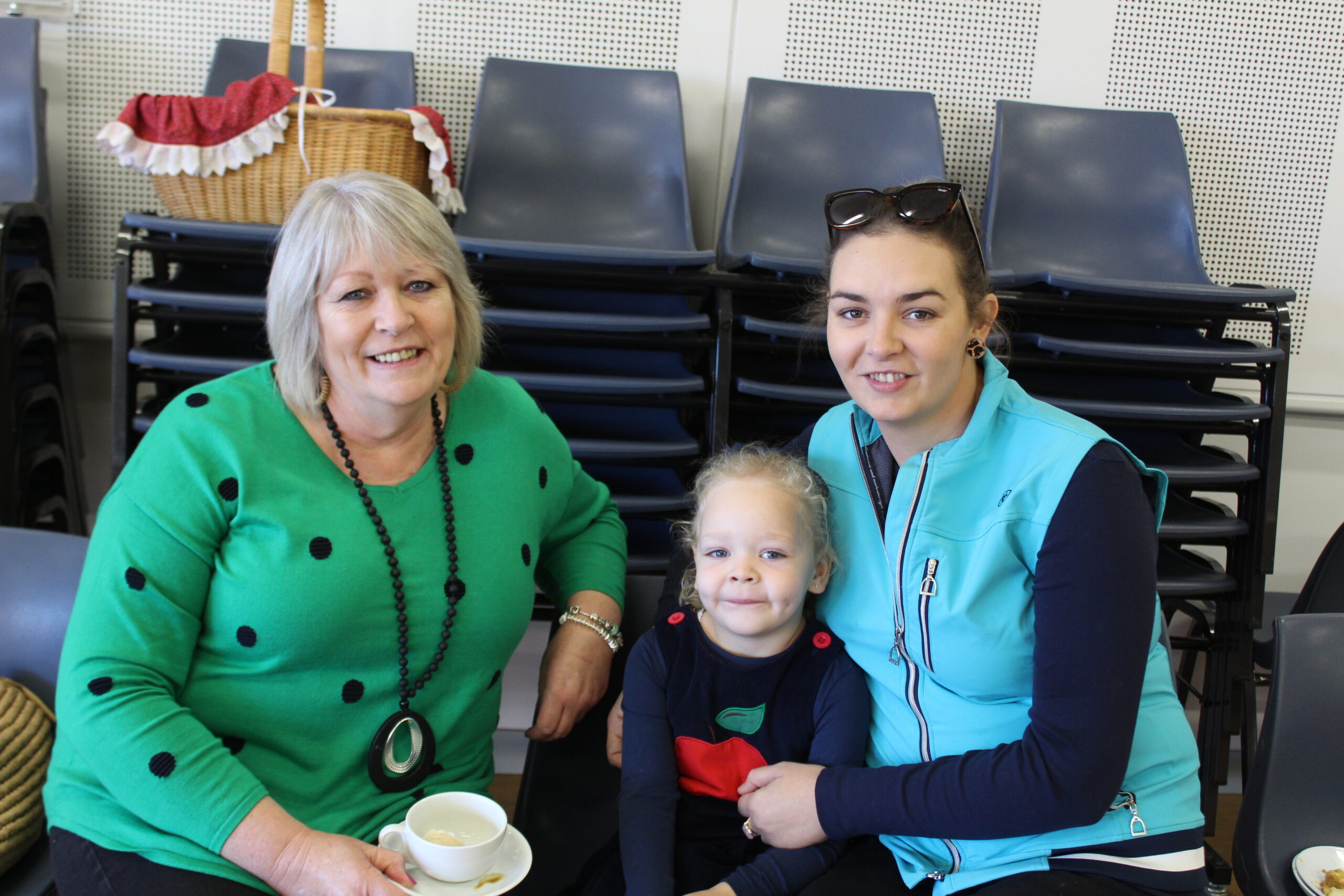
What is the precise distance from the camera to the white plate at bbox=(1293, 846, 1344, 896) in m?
1.35

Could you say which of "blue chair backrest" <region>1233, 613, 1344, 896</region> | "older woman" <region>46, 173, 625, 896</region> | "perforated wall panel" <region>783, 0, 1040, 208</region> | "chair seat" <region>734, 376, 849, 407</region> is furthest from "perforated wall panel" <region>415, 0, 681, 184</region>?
"blue chair backrest" <region>1233, 613, 1344, 896</region>

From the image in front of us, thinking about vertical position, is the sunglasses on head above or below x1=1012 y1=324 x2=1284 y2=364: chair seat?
above

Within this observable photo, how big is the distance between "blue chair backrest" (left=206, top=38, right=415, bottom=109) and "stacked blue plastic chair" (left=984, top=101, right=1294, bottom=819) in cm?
168

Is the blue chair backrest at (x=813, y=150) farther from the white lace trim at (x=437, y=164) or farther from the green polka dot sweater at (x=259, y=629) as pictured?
the green polka dot sweater at (x=259, y=629)

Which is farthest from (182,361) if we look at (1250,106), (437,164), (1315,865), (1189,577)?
(1250,106)

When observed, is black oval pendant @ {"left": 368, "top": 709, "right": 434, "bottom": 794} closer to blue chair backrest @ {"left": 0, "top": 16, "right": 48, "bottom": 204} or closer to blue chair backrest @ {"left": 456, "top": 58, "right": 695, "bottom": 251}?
blue chair backrest @ {"left": 456, "top": 58, "right": 695, "bottom": 251}

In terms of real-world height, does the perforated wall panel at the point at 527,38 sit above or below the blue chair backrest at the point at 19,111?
above

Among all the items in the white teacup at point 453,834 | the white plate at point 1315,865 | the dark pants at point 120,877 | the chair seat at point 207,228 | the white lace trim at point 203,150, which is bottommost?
the white plate at point 1315,865

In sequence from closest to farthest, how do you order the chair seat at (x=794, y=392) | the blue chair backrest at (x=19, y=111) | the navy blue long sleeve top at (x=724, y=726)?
the navy blue long sleeve top at (x=724, y=726)
the chair seat at (x=794, y=392)
the blue chair backrest at (x=19, y=111)

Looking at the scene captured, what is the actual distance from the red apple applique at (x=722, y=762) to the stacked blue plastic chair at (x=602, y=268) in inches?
31.8

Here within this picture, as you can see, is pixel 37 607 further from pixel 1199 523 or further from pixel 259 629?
pixel 1199 523

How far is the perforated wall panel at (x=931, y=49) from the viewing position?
2.82 meters

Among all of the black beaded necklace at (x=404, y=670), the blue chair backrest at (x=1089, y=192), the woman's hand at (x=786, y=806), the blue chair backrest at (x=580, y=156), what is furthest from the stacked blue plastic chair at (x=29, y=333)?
the blue chair backrest at (x=1089, y=192)

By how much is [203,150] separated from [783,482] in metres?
1.55
